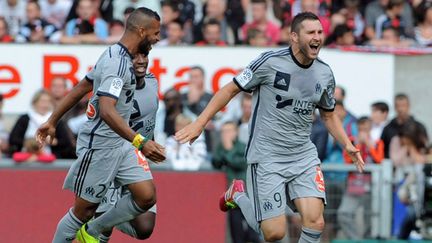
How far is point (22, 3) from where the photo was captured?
65.3 feet

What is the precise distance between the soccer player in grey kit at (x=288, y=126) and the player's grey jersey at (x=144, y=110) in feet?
2.60

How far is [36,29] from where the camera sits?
19.4 meters

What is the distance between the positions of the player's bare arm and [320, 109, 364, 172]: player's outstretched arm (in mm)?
2215

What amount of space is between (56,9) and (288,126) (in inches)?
316

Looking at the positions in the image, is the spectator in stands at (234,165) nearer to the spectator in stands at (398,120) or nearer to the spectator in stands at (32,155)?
the spectator in stands at (32,155)

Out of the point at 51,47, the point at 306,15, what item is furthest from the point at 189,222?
the point at 306,15

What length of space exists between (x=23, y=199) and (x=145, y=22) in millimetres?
5116

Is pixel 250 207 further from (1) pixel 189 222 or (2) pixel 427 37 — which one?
(2) pixel 427 37

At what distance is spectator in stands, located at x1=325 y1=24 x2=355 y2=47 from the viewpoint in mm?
19719

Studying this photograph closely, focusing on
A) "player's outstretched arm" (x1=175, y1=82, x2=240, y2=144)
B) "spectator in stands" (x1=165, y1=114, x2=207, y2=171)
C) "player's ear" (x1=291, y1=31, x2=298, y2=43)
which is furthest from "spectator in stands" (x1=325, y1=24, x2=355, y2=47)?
"player's outstretched arm" (x1=175, y1=82, x2=240, y2=144)

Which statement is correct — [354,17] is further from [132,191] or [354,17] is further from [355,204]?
[132,191]

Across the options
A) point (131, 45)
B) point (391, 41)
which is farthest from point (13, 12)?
point (131, 45)

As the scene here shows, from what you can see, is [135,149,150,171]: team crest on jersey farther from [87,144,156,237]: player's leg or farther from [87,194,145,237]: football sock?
[87,194,145,237]: football sock

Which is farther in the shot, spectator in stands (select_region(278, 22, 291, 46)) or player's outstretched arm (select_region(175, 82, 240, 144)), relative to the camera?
spectator in stands (select_region(278, 22, 291, 46))
